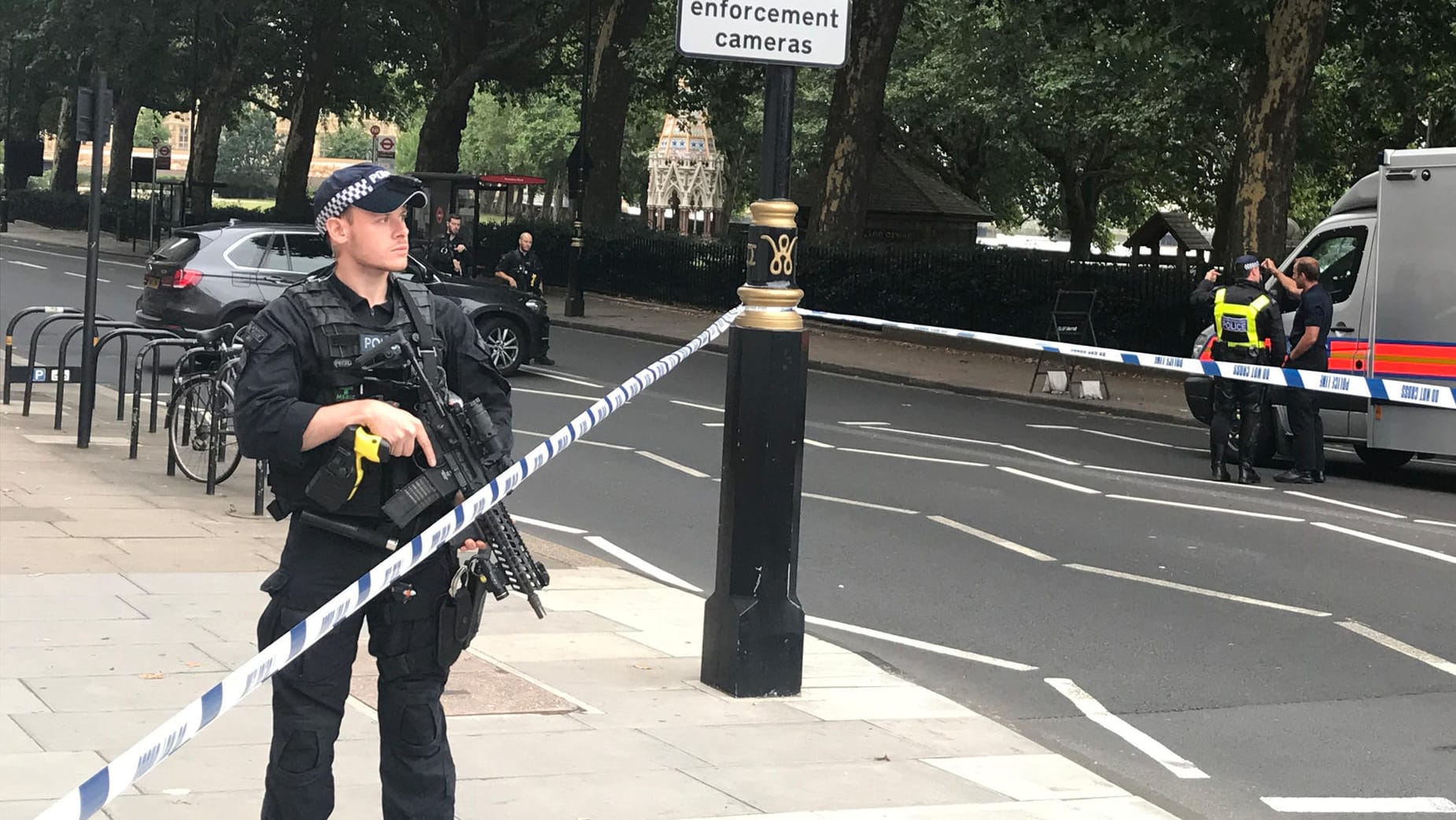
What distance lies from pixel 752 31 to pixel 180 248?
14019 mm

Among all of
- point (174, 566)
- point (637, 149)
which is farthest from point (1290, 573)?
point (637, 149)

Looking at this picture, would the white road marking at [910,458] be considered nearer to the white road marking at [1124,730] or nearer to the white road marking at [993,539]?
the white road marking at [993,539]

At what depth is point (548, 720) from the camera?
6.07 m

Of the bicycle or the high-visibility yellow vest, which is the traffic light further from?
the high-visibility yellow vest

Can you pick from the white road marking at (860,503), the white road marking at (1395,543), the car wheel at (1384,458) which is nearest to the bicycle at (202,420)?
the white road marking at (860,503)

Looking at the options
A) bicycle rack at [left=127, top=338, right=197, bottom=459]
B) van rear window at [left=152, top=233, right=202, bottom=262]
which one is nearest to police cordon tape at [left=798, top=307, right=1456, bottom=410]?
bicycle rack at [left=127, top=338, right=197, bottom=459]

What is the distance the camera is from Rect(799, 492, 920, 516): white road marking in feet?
38.7

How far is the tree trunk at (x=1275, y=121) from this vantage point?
22.5 m

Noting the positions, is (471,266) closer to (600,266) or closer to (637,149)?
(600,266)

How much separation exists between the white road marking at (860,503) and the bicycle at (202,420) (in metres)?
3.94

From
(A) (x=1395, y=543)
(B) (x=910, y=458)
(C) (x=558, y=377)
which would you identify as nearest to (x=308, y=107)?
(C) (x=558, y=377)

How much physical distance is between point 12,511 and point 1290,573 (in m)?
7.29

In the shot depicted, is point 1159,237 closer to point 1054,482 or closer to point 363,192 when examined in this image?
point 1054,482

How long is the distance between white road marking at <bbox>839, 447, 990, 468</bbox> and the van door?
309 cm
